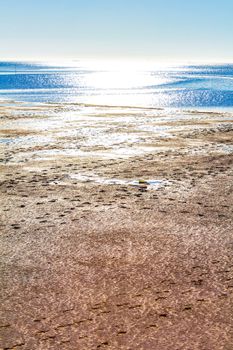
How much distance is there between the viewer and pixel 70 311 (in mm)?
7434

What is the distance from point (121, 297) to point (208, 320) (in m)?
1.51

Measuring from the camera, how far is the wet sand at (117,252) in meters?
6.89

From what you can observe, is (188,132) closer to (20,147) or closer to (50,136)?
(50,136)

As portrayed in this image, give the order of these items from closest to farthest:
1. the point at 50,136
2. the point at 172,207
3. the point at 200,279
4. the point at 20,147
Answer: the point at 200,279 < the point at 172,207 < the point at 20,147 < the point at 50,136

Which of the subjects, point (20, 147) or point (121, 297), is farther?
point (20, 147)

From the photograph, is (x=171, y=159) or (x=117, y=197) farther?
(x=171, y=159)

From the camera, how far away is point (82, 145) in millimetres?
24922

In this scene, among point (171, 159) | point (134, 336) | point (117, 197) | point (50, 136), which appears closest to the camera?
point (134, 336)

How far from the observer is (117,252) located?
9.82 meters

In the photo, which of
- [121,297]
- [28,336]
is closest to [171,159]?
[121,297]

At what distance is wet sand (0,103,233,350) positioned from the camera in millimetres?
6887

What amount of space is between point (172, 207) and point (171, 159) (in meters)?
7.55

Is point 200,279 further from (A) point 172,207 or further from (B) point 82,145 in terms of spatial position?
(B) point 82,145

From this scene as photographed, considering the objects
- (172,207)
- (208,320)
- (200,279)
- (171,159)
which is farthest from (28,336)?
(171,159)
